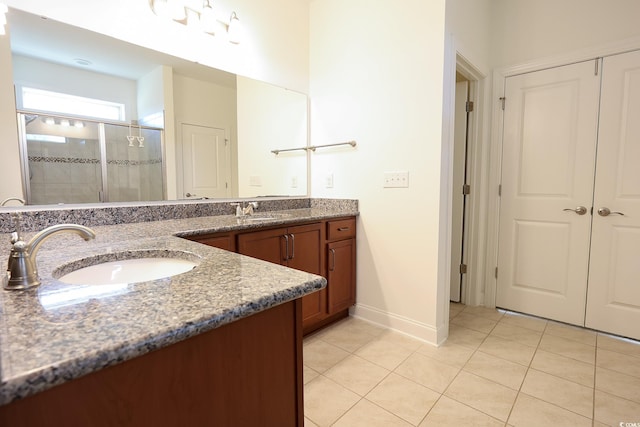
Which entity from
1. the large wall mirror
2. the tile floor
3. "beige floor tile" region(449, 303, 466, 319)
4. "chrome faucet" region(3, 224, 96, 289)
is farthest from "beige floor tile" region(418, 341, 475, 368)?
"chrome faucet" region(3, 224, 96, 289)

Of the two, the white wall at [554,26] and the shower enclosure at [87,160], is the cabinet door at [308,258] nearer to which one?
the shower enclosure at [87,160]

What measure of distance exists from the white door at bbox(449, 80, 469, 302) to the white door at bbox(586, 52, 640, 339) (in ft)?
2.91

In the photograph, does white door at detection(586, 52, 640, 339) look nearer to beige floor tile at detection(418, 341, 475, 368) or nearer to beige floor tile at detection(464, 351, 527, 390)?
beige floor tile at detection(464, 351, 527, 390)

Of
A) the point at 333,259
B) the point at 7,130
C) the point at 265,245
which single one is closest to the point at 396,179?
the point at 333,259

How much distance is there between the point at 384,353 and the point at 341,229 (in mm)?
899

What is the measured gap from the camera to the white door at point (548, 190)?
2.26m

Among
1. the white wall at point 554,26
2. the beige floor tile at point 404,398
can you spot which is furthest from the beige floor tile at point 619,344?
the white wall at point 554,26

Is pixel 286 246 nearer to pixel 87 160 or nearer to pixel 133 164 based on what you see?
pixel 133 164

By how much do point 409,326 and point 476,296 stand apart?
0.93m

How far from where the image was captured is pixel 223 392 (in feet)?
2.07

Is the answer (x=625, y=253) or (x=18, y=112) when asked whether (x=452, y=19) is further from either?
(x=18, y=112)

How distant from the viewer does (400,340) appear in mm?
2170

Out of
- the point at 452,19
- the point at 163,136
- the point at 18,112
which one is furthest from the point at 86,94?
the point at 452,19

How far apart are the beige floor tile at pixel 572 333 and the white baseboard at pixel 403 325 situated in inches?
32.5
